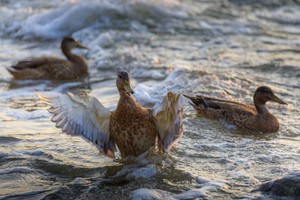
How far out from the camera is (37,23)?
16484 millimetres

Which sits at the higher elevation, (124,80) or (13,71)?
(124,80)

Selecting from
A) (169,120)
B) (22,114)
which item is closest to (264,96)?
(169,120)

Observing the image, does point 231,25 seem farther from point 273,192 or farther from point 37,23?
point 273,192

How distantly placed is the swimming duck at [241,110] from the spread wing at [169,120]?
6.30 ft

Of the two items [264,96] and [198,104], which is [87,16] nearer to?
[198,104]

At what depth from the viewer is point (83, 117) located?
264 inches

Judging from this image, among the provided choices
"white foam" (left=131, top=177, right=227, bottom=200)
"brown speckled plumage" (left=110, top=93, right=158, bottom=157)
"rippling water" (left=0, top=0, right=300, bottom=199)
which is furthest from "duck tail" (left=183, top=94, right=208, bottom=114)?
"white foam" (left=131, top=177, right=227, bottom=200)

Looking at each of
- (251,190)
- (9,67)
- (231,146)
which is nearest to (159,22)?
(9,67)

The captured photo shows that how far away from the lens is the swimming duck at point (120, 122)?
21.3 feet

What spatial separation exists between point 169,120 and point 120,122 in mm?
470

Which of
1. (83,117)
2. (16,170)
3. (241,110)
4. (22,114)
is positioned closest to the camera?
(16,170)

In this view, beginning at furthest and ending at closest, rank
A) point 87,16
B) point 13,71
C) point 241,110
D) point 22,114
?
point 87,16 → point 13,71 → point 22,114 → point 241,110

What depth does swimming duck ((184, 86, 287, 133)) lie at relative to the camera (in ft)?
27.5

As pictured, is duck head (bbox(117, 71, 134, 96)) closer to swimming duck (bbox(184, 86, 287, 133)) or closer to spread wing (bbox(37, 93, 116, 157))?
spread wing (bbox(37, 93, 116, 157))
